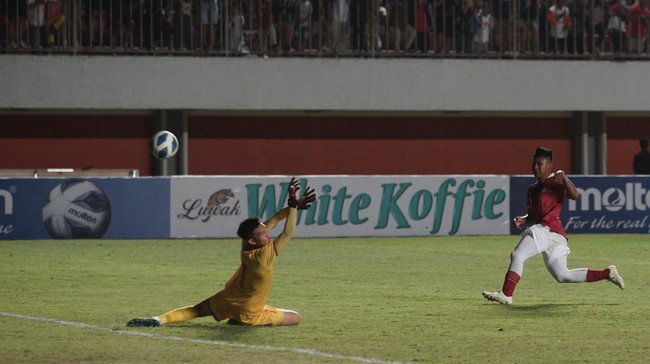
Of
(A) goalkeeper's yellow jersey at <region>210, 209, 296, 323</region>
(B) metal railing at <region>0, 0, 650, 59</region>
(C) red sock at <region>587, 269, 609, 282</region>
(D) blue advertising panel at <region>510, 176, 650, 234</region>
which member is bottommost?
(D) blue advertising panel at <region>510, 176, 650, 234</region>

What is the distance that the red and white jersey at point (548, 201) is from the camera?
49.6 ft

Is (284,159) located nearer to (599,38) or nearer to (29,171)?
(29,171)

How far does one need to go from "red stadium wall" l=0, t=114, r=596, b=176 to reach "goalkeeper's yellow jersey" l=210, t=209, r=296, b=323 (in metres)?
23.5

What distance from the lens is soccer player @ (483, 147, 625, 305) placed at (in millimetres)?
14867

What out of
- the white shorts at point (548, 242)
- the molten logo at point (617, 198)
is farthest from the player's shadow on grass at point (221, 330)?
the molten logo at point (617, 198)

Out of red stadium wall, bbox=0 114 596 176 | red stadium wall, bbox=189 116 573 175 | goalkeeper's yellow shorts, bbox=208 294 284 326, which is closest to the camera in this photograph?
goalkeeper's yellow shorts, bbox=208 294 284 326

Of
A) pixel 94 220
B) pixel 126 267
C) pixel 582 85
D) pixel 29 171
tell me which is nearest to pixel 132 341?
pixel 126 267

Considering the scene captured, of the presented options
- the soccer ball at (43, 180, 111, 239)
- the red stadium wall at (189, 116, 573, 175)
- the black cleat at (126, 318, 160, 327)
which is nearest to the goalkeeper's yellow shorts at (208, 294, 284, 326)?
the black cleat at (126, 318, 160, 327)

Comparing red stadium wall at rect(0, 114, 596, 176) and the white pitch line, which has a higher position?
red stadium wall at rect(0, 114, 596, 176)

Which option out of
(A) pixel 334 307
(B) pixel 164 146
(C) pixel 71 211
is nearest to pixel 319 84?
(B) pixel 164 146

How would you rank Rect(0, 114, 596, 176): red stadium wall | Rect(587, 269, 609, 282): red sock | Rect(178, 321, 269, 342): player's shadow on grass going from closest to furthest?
Rect(178, 321, 269, 342): player's shadow on grass < Rect(587, 269, 609, 282): red sock < Rect(0, 114, 596, 176): red stadium wall

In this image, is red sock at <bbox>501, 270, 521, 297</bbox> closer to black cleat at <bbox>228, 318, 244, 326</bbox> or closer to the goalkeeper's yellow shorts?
the goalkeeper's yellow shorts

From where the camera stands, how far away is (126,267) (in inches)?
838

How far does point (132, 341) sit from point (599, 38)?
27415 mm
